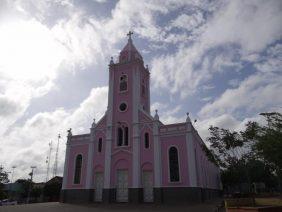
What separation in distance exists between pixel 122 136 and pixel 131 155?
3029 mm

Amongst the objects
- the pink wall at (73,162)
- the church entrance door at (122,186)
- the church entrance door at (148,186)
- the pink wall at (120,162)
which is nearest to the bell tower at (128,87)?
the pink wall at (120,162)

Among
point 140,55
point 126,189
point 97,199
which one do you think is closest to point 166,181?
point 126,189

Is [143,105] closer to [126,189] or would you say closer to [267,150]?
[126,189]

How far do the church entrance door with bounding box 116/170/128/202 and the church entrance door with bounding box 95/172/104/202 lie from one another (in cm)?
237

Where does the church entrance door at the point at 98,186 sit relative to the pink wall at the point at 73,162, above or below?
below

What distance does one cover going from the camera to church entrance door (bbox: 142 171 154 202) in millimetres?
30766

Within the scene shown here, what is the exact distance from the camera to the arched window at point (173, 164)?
1174 inches

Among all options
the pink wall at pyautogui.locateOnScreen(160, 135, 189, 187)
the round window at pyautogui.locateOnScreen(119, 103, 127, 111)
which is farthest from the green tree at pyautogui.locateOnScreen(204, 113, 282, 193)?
the round window at pyautogui.locateOnScreen(119, 103, 127, 111)

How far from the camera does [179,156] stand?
99.7ft

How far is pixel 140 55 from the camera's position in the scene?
136ft

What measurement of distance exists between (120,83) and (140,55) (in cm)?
619

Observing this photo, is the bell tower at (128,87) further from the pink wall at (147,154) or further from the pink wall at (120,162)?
the pink wall at (120,162)

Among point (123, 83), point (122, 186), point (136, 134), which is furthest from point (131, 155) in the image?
point (123, 83)

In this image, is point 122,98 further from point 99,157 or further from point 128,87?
point 99,157
